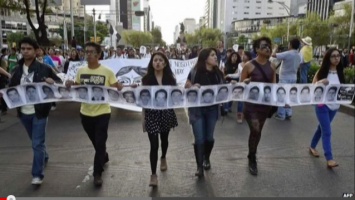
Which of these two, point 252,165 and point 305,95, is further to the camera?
point 305,95

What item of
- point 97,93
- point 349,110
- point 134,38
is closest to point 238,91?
point 97,93

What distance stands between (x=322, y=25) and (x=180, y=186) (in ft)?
163

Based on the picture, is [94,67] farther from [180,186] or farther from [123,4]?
[123,4]

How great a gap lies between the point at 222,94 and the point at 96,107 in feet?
5.27

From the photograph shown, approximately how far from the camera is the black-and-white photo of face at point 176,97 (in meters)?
4.20

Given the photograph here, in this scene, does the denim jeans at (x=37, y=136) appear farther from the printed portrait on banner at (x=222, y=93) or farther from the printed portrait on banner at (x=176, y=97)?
the printed portrait on banner at (x=222, y=93)

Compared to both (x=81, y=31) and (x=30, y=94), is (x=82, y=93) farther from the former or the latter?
(x=81, y=31)

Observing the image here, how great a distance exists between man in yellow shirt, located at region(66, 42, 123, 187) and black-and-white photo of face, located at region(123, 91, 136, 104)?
19cm

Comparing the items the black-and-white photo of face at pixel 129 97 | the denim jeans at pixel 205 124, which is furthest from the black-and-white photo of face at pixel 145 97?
the denim jeans at pixel 205 124

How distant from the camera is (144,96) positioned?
4152mm

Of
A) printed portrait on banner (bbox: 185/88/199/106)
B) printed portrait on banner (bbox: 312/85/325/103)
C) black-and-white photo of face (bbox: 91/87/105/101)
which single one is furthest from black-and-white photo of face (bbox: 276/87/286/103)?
black-and-white photo of face (bbox: 91/87/105/101)

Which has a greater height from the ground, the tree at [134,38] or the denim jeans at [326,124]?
the tree at [134,38]

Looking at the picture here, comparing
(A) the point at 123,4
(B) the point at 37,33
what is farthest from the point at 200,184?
(A) the point at 123,4

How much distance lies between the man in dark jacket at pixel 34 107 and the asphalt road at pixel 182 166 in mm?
333
